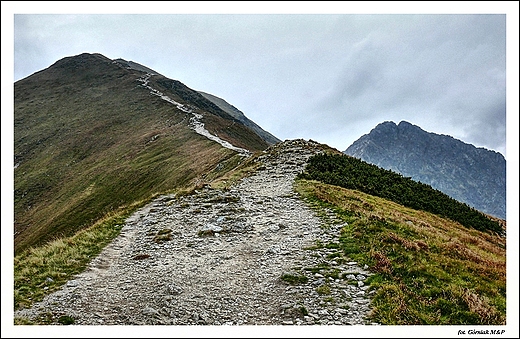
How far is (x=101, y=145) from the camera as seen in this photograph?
91.6 meters

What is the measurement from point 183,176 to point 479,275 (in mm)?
39751

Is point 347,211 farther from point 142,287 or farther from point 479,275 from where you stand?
point 142,287

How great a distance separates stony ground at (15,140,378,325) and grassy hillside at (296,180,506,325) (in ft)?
2.13

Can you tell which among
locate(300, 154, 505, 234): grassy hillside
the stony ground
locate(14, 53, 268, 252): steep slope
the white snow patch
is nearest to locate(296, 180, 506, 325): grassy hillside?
the stony ground

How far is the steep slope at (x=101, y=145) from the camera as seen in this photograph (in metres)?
52.3

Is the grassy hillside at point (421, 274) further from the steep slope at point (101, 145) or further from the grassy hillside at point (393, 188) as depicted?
the steep slope at point (101, 145)

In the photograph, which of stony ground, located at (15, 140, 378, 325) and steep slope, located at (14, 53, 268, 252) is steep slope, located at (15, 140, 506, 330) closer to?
stony ground, located at (15, 140, 378, 325)

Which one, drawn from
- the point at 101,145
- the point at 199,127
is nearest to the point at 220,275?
the point at 199,127

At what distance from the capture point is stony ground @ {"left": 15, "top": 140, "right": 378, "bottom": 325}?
971 centimetres

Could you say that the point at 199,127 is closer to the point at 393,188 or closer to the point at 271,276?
→ the point at 393,188

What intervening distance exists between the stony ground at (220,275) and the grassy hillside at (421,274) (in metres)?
0.65

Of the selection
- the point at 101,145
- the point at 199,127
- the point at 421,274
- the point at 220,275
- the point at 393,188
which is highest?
the point at 199,127

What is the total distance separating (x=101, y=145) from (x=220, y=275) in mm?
88876

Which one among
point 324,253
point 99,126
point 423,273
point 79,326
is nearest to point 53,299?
point 79,326
